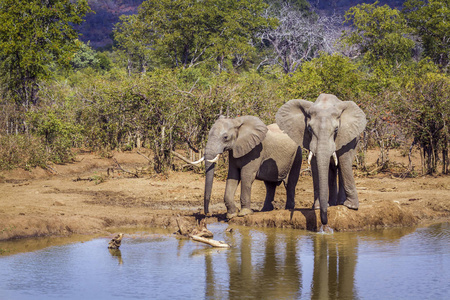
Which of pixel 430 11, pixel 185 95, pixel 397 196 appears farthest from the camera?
pixel 430 11

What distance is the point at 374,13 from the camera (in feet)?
143

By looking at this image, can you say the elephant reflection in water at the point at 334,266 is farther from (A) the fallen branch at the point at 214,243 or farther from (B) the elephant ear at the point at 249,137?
(B) the elephant ear at the point at 249,137

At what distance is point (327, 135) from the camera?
1277 centimetres

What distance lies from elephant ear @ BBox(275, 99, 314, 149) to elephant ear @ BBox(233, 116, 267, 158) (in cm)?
58

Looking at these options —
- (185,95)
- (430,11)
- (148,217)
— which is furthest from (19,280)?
(430,11)

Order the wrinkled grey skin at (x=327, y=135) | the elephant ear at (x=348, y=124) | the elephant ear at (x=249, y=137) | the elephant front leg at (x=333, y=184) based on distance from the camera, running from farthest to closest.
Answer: the elephant ear at (x=249, y=137) < the elephant front leg at (x=333, y=184) < the elephant ear at (x=348, y=124) < the wrinkled grey skin at (x=327, y=135)

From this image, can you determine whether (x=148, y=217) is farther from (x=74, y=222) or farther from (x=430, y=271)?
(x=430, y=271)

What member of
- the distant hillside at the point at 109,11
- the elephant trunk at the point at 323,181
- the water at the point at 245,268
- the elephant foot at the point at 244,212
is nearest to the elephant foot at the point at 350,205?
the water at the point at 245,268

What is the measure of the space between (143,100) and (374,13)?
26222 mm

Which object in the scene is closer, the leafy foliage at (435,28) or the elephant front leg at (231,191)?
the elephant front leg at (231,191)

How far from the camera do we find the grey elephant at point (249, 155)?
562 inches

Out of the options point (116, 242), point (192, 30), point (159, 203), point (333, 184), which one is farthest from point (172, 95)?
point (192, 30)

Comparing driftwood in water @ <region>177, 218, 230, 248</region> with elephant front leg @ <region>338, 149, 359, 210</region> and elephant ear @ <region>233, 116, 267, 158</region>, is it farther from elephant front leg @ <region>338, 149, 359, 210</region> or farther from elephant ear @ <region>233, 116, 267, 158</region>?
elephant front leg @ <region>338, 149, 359, 210</region>

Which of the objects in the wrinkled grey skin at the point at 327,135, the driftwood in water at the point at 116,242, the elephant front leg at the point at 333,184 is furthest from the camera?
the elephant front leg at the point at 333,184
